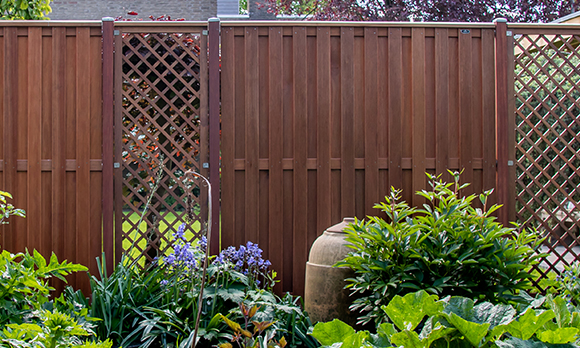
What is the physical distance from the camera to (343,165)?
3.33 meters

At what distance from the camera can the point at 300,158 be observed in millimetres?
3322

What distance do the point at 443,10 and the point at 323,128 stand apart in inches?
396

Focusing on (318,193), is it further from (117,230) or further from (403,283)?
(117,230)

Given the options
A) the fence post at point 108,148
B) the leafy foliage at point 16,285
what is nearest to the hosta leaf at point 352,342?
the leafy foliage at point 16,285

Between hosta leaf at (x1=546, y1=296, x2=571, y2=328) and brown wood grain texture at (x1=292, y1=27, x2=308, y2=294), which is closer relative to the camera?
hosta leaf at (x1=546, y1=296, x2=571, y2=328)

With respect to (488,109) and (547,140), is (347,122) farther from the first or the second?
(547,140)

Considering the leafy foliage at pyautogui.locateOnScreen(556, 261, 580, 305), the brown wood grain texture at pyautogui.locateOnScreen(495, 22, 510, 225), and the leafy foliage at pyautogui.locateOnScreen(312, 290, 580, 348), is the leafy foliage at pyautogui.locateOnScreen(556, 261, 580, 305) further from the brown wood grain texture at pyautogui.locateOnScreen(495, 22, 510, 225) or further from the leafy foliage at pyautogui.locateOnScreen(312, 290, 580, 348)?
the leafy foliage at pyautogui.locateOnScreen(312, 290, 580, 348)

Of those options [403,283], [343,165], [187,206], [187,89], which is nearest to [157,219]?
[187,206]

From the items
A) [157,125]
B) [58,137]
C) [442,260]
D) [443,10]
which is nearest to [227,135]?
[157,125]

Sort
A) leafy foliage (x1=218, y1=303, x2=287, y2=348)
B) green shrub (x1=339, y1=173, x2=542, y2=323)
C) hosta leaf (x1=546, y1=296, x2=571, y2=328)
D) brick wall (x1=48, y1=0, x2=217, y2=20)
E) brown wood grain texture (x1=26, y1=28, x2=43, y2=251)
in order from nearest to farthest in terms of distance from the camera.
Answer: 1. hosta leaf (x1=546, y1=296, x2=571, y2=328)
2. leafy foliage (x1=218, y1=303, x2=287, y2=348)
3. green shrub (x1=339, y1=173, x2=542, y2=323)
4. brown wood grain texture (x1=26, y1=28, x2=43, y2=251)
5. brick wall (x1=48, y1=0, x2=217, y2=20)

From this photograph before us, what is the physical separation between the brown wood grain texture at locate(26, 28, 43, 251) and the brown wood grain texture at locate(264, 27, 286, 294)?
1690mm

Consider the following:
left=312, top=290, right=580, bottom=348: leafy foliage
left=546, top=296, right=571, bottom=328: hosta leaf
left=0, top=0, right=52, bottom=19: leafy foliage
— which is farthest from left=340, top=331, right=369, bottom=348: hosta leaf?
left=0, top=0, right=52, bottom=19: leafy foliage

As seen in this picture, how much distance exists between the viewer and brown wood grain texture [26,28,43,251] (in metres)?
3.25

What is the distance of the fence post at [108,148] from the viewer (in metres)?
3.25
